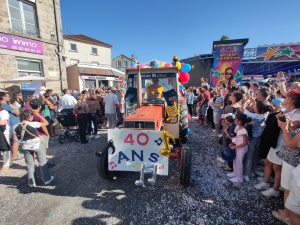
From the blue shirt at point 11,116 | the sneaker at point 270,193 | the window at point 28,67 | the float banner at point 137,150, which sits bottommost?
the sneaker at point 270,193

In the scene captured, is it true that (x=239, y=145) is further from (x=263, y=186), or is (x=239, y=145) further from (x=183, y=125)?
(x=183, y=125)

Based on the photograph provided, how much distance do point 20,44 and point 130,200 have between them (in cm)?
1000

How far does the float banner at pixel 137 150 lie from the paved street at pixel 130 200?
0.53 metres

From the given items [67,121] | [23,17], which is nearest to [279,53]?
[67,121]

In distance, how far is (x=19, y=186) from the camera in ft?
10.2

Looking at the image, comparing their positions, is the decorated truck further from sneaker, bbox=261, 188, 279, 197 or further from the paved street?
sneaker, bbox=261, 188, 279, 197

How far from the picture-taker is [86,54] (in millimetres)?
23922

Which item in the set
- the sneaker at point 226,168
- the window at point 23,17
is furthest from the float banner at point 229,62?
the window at point 23,17

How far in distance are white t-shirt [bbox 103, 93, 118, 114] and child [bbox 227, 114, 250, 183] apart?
422cm

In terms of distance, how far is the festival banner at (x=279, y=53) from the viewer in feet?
47.5

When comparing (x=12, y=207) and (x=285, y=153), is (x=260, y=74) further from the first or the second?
(x=12, y=207)

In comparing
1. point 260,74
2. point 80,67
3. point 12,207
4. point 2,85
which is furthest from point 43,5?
point 260,74

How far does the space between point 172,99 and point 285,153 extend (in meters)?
2.53

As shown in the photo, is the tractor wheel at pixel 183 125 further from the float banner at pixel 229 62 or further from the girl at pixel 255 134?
the float banner at pixel 229 62
